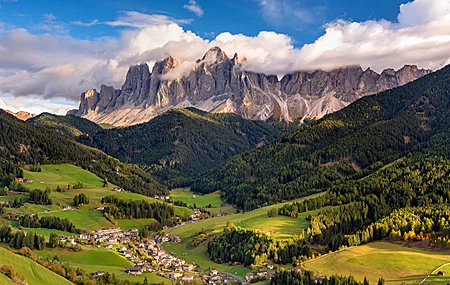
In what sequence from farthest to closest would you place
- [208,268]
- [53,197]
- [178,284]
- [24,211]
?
1. [53,197]
2. [24,211]
3. [208,268]
4. [178,284]

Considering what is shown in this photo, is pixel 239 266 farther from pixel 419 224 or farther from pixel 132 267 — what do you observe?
pixel 419 224

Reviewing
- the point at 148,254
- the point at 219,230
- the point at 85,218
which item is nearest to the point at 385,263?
the point at 219,230

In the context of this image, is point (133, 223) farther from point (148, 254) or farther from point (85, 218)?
point (148, 254)

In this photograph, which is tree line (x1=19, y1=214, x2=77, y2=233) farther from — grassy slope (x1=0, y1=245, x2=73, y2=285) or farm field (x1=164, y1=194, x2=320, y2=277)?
grassy slope (x1=0, y1=245, x2=73, y2=285)

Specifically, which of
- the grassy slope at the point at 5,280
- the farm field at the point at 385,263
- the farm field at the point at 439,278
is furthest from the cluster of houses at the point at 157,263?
the farm field at the point at 439,278

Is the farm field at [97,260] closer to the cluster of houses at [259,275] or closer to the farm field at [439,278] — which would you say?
the cluster of houses at [259,275]

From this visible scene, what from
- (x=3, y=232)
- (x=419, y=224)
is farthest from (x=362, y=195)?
(x=3, y=232)
